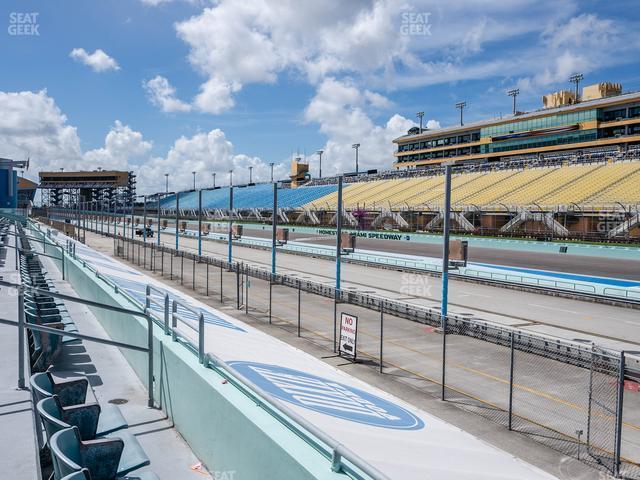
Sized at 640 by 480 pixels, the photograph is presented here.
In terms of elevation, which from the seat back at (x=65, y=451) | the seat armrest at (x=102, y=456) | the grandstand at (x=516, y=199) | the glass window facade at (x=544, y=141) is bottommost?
the seat armrest at (x=102, y=456)

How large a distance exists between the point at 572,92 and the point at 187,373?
123 m

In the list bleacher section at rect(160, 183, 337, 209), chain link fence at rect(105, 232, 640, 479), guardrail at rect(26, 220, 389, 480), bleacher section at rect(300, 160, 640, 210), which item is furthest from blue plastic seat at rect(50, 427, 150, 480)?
bleacher section at rect(160, 183, 337, 209)

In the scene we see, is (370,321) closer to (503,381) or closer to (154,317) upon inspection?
(503,381)

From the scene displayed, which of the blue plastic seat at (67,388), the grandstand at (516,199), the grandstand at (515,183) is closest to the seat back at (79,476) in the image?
the blue plastic seat at (67,388)

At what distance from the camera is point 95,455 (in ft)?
15.6

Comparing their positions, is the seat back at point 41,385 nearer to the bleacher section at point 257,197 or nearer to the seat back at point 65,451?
the seat back at point 65,451

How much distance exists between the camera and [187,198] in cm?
16175

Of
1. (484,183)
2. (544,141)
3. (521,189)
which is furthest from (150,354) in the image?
(544,141)

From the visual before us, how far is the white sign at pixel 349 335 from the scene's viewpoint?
16156 mm

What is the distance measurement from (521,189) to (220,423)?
65943 millimetres
